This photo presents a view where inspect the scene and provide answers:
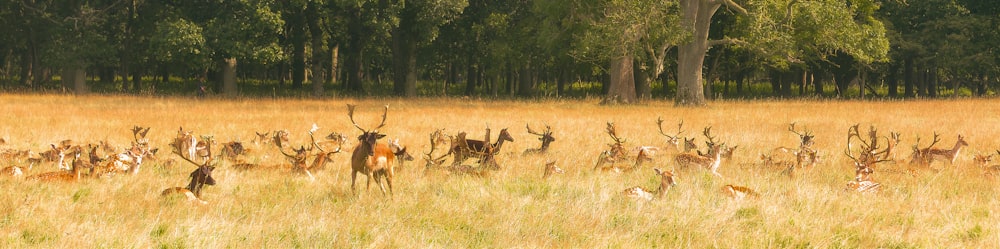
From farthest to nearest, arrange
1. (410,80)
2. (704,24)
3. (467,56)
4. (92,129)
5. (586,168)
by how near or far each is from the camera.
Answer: (467,56)
(410,80)
(704,24)
(92,129)
(586,168)

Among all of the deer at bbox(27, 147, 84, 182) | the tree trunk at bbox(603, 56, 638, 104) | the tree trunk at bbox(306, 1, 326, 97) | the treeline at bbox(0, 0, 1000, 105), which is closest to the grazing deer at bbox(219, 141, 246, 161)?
the deer at bbox(27, 147, 84, 182)

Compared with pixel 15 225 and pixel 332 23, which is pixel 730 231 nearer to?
pixel 15 225

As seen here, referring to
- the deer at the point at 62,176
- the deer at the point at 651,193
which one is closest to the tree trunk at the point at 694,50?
the deer at the point at 651,193

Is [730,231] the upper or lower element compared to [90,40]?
lower

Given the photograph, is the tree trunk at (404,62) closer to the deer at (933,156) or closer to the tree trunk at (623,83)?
the tree trunk at (623,83)

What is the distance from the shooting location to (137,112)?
2253cm

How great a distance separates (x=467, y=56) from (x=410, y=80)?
524 centimetres

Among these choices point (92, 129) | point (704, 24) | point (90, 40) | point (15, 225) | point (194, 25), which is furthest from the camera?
point (90, 40)

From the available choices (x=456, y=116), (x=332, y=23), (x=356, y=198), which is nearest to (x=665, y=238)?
(x=356, y=198)

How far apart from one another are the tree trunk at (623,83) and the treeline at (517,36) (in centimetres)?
5

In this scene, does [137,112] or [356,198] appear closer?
[356,198]

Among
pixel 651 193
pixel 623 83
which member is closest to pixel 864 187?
pixel 651 193

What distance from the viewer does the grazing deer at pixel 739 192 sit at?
7.98 metres

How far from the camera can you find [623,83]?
3394cm
